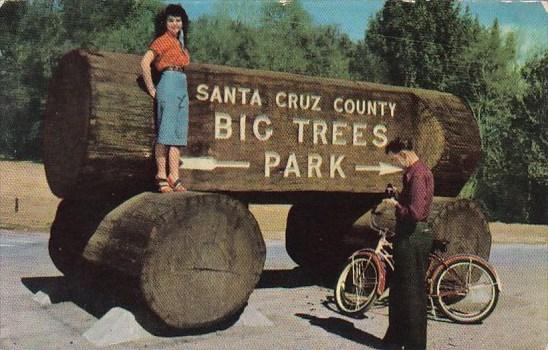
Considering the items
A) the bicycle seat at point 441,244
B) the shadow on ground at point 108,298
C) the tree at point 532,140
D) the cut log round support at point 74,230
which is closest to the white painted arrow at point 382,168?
the bicycle seat at point 441,244

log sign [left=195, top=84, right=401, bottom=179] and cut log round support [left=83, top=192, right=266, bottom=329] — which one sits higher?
log sign [left=195, top=84, right=401, bottom=179]

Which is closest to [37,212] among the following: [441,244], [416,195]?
[441,244]

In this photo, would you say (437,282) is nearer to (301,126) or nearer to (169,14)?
(301,126)

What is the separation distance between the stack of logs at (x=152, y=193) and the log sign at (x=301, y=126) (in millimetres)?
63

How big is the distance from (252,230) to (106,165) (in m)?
1.36

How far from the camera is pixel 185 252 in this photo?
545 cm

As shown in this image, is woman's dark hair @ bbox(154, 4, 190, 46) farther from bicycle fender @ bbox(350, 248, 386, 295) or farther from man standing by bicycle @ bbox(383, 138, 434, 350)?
bicycle fender @ bbox(350, 248, 386, 295)

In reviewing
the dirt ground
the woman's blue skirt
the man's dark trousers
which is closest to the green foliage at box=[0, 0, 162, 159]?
the dirt ground

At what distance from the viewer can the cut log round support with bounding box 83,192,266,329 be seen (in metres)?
5.29

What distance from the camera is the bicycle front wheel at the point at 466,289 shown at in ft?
21.6

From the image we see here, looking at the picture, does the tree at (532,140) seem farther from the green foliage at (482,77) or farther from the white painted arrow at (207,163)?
the white painted arrow at (207,163)

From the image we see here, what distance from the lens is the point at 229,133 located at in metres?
6.19

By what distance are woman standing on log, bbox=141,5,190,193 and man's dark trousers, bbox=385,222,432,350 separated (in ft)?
6.38

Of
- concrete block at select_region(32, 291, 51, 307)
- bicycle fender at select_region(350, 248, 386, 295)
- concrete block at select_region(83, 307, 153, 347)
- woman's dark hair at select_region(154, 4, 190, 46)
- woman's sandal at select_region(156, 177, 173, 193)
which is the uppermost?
woman's dark hair at select_region(154, 4, 190, 46)
